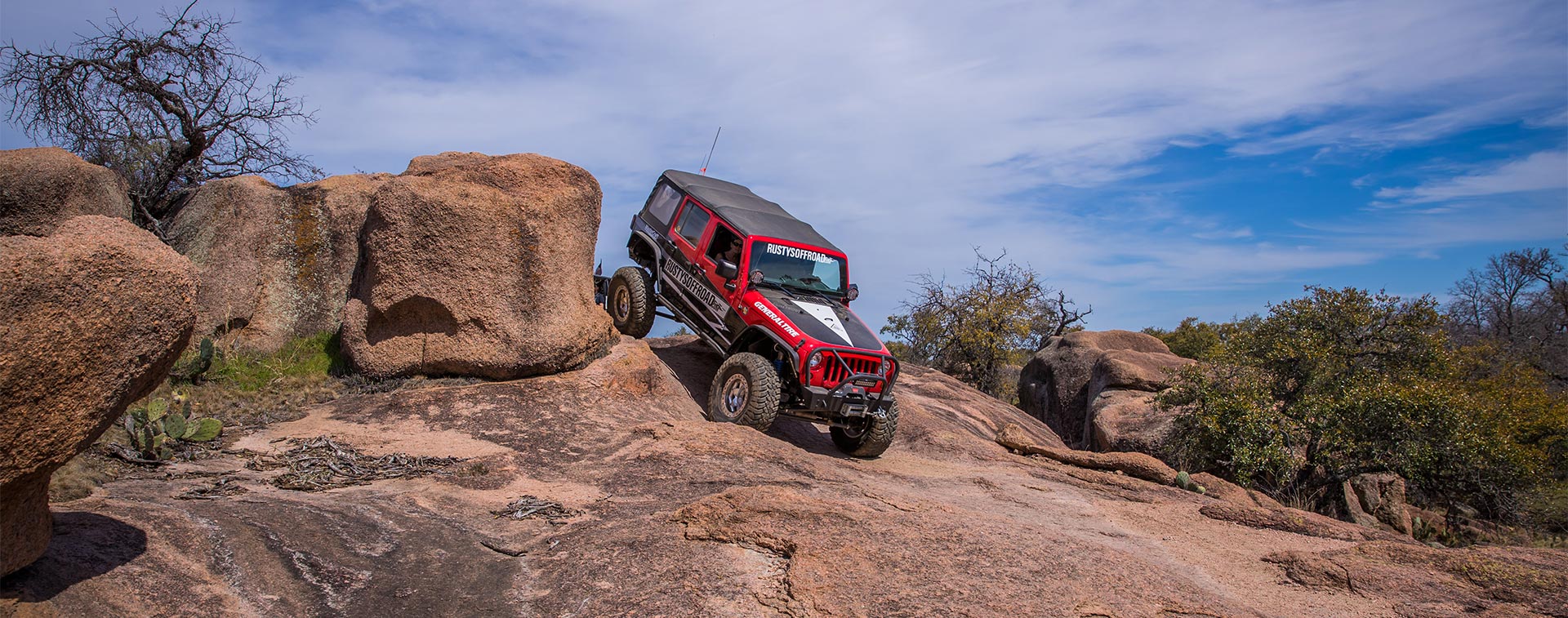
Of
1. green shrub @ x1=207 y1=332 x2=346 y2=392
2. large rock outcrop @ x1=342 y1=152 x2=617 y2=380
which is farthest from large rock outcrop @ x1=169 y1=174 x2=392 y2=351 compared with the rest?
large rock outcrop @ x1=342 y1=152 x2=617 y2=380

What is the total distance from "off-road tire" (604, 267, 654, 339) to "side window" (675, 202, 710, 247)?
3.18ft

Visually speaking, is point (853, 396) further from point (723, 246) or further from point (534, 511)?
point (534, 511)

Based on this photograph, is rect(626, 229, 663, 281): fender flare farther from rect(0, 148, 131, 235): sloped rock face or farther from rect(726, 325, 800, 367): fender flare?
rect(0, 148, 131, 235): sloped rock face

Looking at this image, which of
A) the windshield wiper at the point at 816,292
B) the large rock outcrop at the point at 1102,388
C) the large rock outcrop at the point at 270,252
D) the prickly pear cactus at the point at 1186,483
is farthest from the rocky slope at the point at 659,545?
the large rock outcrop at the point at 1102,388

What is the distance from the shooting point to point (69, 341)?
3594mm

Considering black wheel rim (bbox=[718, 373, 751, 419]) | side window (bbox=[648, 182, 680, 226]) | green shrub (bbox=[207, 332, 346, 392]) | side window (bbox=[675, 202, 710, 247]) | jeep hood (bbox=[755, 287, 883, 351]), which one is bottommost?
green shrub (bbox=[207, 332, 346, 392])

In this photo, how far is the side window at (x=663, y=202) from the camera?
12.4 m

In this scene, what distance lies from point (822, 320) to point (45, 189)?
27.0 ft

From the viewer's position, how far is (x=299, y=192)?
11719mm

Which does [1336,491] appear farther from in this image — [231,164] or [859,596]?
[231,164]

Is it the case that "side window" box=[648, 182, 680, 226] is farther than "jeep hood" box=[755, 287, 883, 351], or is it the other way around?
"side window" box=[648, 182, 680, 226]

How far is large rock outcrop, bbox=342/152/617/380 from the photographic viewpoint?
398 inches

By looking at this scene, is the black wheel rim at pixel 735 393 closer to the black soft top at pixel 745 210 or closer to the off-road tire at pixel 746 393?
the off-road tire at pixel 746 393

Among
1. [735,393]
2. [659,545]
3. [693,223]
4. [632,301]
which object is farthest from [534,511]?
[632,301]
